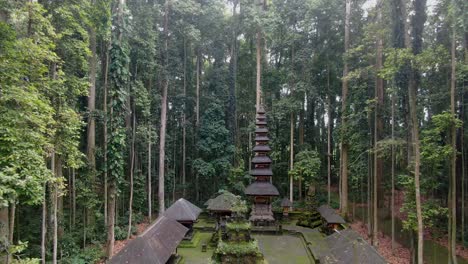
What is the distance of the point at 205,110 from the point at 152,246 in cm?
1443

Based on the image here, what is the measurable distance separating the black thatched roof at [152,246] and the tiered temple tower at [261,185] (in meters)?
7.10

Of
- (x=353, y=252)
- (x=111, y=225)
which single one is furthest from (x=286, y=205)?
(x=111, y=225)

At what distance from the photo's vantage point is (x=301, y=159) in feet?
69.6

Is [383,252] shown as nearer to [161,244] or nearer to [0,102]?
[161,244]

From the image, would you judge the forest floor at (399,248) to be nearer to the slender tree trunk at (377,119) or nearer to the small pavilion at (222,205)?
the slender tree trunk at (377,119)

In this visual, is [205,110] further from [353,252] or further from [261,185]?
[353,252]

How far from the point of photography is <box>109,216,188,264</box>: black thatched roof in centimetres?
910

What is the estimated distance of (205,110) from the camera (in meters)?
23.3

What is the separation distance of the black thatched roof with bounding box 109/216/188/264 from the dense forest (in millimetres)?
2013

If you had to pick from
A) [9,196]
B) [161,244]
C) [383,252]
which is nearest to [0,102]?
[9,196]

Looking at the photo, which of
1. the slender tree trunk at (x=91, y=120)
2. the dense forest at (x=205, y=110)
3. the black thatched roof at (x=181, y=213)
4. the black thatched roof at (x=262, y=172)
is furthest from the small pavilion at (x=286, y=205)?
the slender tree trunk at (x=91, y=120)

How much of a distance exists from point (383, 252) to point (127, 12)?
15.3 meters

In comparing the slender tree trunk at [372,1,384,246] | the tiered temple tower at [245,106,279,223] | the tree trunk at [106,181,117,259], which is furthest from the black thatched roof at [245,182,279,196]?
the tree trunk at [106,181,117,259]

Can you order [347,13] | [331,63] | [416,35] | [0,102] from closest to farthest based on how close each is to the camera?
[0,102]
[416,35]
[347,13]
[331,63]
